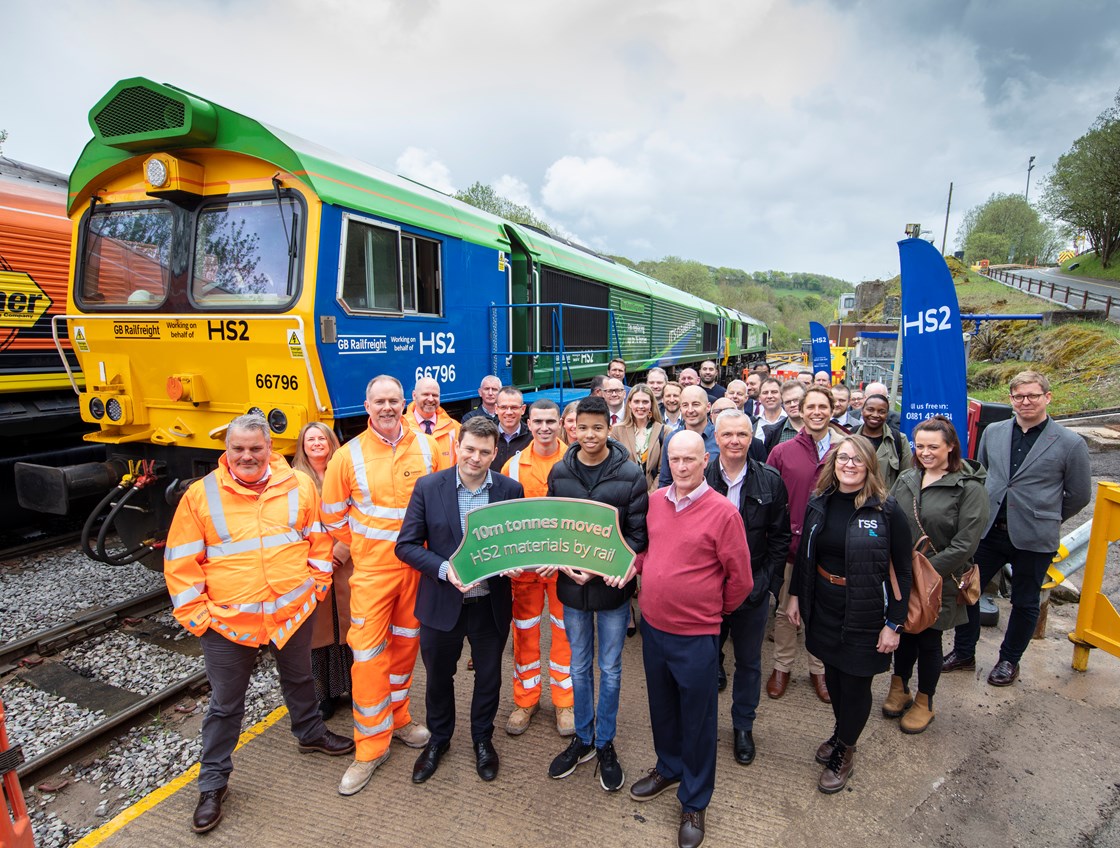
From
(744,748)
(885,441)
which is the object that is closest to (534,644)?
(744,748)

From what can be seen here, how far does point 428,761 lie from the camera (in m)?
3.22

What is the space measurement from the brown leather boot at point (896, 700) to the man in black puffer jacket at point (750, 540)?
1.01 m

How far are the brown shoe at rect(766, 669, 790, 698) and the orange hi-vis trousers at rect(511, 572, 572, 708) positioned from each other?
4.71 ft

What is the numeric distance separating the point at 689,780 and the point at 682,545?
115cm

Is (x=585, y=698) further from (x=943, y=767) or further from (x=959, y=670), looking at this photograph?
(x=959, y=670)

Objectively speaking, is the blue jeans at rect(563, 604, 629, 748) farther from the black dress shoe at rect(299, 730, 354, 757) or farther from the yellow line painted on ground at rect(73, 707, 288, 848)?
the yellow line painted on ground at rect(73, 707, 288, 848)

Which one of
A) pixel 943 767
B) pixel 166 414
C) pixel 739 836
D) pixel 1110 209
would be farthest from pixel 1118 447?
pixel 1110 209

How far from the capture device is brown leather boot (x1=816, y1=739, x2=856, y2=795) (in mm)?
3154

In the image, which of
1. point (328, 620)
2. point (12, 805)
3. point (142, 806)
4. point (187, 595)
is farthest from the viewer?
point (328, 620)

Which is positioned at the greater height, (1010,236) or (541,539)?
(1010,236)

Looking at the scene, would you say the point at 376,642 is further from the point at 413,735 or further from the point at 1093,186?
the point at 1093,186

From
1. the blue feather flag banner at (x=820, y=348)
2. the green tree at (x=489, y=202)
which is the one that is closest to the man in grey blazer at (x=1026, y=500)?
the blue feather flag banner at (x=820, y=348)

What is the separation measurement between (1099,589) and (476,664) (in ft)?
13.8

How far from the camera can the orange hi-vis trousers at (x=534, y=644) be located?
139 inches
